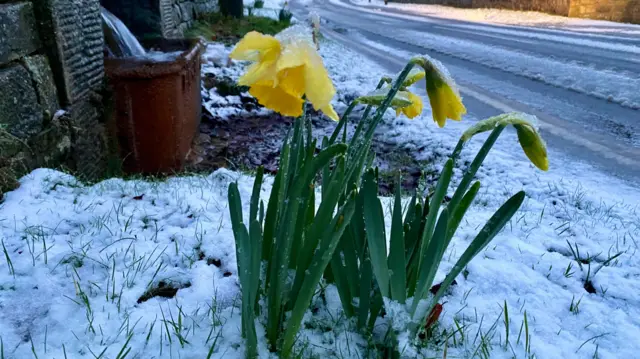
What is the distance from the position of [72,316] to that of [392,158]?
2.89 metres

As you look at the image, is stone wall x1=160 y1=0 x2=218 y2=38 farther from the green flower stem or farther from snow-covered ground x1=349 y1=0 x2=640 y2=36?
snow-covered ground x1=349 y1=0 x2=640 y2=36

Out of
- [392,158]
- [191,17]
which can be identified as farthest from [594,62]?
[191,17]

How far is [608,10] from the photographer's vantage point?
40.5 ft

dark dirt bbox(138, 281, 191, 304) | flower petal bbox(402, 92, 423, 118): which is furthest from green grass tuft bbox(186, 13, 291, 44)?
flower petal bbox(402, 92, 423, 118)

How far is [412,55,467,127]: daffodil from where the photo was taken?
3.64ft

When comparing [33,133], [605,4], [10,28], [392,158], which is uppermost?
[605,4]

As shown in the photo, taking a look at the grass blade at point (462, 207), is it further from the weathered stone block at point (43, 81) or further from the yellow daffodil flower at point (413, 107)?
the weathered stone block at point (43, 81)

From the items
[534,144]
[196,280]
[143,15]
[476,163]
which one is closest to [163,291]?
[196,280]

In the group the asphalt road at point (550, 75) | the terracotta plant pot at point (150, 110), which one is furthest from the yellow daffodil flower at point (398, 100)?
the asphalt road at point (550, 75)

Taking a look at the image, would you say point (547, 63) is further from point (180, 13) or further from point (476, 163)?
point (476, 163)

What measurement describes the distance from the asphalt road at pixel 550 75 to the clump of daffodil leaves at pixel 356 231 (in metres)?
2.59

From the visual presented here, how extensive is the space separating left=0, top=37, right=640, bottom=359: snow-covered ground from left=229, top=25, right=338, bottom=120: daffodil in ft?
2.08

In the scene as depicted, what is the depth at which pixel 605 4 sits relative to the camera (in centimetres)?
1240

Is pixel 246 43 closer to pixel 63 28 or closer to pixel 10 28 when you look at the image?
pixel 10 28
